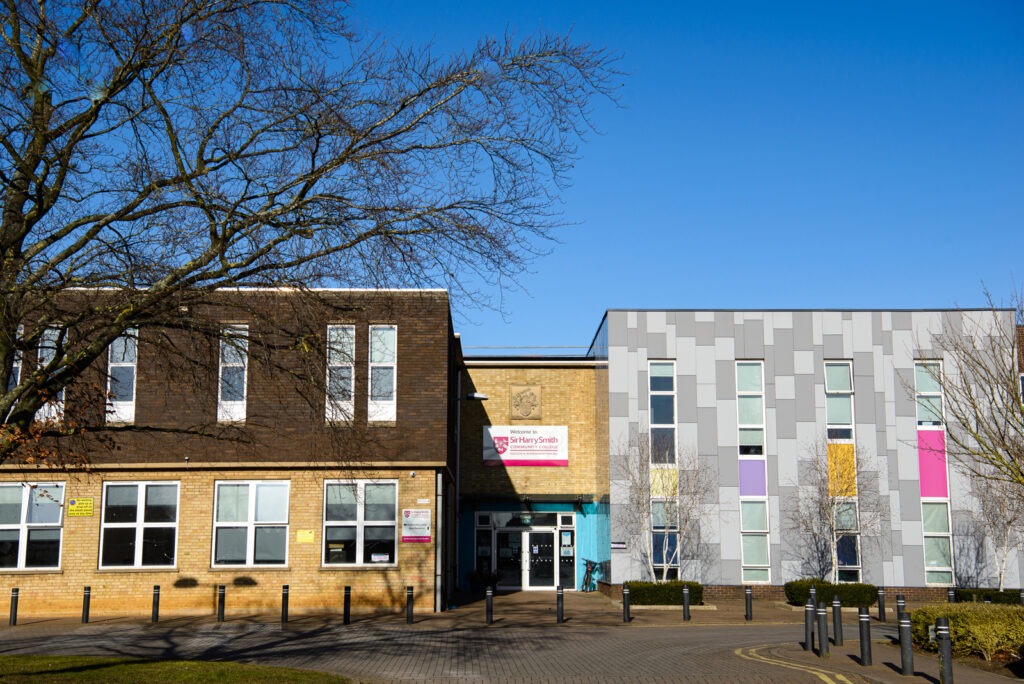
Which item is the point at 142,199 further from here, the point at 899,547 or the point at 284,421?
the point at 899,547

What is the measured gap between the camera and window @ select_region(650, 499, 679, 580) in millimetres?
29609

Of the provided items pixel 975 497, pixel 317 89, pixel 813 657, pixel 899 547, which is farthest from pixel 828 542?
pixel 317 89

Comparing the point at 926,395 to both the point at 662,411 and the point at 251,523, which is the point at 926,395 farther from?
the point at 251,523

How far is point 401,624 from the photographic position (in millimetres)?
21172

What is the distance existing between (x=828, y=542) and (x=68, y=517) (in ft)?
68.2

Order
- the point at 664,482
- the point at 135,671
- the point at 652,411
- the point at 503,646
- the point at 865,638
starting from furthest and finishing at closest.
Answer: the point at 652,411, the point at 664,482, the point at 503,646, the point at 865,638, the point at 135,671

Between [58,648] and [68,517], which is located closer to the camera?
[58,648]

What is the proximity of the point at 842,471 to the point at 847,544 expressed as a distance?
2146mm

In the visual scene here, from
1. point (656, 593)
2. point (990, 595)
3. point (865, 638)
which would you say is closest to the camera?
point (865, 638)

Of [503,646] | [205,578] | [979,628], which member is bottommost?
[503,646]

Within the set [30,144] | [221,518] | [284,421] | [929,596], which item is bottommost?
[929,596]

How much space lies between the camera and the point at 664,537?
29.8 metres

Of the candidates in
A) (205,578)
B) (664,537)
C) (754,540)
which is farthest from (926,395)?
(205,578)

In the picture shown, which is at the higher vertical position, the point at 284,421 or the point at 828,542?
the point at 284,421
